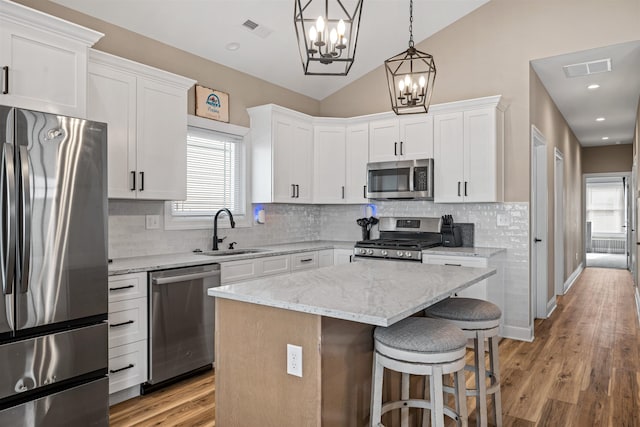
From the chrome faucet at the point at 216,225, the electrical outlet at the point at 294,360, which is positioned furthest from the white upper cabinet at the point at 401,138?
the electrical outlet at the point at 294,360

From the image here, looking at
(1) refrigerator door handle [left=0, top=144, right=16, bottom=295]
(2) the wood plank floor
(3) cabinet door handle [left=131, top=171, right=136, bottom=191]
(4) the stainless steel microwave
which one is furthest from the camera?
(4) the stainless steel microwave

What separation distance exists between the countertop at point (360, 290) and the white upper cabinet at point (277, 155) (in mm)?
2153

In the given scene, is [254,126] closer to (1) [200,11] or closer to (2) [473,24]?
(1) [200,11]

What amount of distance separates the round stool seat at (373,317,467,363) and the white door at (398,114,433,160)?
297cm

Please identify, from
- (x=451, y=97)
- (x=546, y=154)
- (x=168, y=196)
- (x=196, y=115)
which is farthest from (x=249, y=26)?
(x=546, y=154)

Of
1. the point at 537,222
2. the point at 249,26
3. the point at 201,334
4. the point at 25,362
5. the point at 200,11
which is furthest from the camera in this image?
the point at 537,222

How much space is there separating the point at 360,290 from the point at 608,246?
13.8 m

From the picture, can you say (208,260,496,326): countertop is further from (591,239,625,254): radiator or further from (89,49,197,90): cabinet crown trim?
(591,239,625,254): radiator

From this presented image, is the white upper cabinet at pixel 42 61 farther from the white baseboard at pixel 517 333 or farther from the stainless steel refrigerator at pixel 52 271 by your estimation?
the white baseboard at pixel 517 333

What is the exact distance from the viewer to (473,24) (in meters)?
4.74

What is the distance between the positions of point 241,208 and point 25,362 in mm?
2733

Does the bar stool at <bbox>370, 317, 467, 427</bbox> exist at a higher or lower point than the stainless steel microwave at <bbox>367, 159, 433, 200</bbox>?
lower

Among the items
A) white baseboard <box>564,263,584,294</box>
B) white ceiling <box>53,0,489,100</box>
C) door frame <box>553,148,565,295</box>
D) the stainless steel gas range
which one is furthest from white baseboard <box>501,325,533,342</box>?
white ceiling <box>53,0,489,100</box>

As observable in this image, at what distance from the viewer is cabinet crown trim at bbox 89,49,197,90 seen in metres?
3.03
